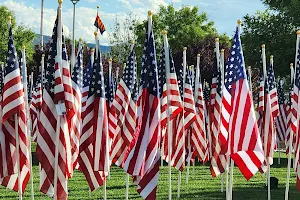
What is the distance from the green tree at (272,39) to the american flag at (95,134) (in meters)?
23.9

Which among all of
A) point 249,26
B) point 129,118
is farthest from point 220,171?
point 249,26

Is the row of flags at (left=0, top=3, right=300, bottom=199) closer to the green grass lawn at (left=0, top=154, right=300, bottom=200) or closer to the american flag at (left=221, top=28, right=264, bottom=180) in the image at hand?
the american flag at (left=221, top=28, right=264, bottom=180)

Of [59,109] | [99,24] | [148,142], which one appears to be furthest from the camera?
[99,24]

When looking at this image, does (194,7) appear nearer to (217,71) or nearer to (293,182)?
(293,182)

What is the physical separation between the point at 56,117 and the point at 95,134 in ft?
5.63

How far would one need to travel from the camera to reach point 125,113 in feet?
54.0

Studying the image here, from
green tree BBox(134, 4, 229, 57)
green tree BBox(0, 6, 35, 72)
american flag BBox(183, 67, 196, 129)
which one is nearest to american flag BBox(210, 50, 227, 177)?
american flag BBox(183, 67, 196, 129)

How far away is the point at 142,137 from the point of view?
12.1 metres

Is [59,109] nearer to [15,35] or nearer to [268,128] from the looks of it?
[268,128]

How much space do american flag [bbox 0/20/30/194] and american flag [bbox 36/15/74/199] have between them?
28.1 inches

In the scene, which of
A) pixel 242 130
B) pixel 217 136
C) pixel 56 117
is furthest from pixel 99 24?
pixel 242 130

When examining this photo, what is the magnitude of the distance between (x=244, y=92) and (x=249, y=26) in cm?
2736

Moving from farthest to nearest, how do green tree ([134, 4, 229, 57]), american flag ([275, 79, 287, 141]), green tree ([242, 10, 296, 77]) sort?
1. green tree ([134, 4, 229, 57])
2. green tree ([242, 10, 296, 77])
3. american flag ([275, 79, 287, 141])

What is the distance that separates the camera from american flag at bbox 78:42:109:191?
1287 cm
